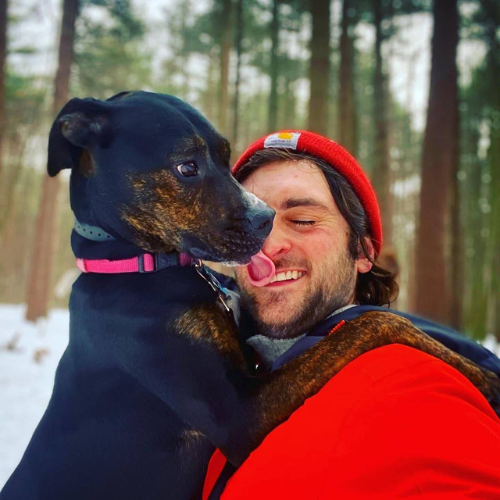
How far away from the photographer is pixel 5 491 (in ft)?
6.28

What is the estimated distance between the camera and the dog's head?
2238mm

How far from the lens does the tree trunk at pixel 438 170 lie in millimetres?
8492

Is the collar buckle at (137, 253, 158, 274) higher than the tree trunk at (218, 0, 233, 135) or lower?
lower

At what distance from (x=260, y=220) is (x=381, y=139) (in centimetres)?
1191

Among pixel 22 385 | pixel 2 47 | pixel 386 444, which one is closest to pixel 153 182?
pixel 386 444

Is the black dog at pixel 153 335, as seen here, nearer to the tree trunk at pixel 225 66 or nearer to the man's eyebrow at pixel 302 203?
the man's eyebrow at pixel 302 203

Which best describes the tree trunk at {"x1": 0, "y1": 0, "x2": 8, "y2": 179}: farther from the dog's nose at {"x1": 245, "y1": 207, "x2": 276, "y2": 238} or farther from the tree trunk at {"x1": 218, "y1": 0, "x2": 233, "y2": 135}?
the dog's nose at {"x1": 245, "y1": 207, "x2": 276, "y2": 238}

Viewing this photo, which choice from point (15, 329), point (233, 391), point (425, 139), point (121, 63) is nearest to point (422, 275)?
point (425, 139)

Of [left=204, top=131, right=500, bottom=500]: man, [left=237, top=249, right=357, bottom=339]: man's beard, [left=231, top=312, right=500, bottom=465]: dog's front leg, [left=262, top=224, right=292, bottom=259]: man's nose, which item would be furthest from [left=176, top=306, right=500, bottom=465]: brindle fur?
[left=262, top=224, right=292, bottom=259]: man's nose

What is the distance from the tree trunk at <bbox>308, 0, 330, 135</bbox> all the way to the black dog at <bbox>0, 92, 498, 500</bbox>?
21.1 feet

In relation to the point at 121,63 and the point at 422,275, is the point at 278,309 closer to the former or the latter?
the point at 422,275

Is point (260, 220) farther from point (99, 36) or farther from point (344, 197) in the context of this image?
point (99, 36)

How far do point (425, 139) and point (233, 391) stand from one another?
8570mm

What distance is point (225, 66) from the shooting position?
11562mm
